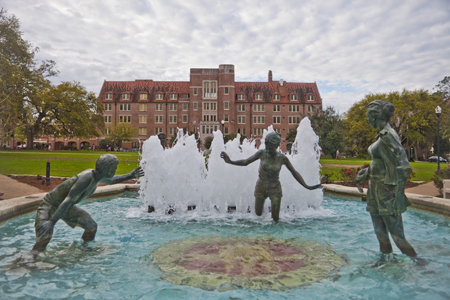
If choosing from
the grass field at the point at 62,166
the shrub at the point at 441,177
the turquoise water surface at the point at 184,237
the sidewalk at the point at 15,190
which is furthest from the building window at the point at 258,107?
the turquoise water surface at the point at 184,237

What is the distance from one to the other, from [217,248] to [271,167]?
2.06 m

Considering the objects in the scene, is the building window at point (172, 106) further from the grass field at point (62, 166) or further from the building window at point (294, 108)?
the grass field at point (62, 166)

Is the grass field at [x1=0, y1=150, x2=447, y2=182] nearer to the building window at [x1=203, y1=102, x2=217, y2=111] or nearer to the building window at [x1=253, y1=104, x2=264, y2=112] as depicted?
the building window at [x1=203, y1=102, x2=217, y2=111]

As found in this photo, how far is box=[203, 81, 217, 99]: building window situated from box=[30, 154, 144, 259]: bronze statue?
55.4 metres

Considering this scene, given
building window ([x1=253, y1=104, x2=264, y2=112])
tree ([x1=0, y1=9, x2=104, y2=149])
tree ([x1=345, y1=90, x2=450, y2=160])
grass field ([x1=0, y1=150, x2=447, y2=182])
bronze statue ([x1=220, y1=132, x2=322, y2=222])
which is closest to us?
bronze statue ([x1=220, y1=132, x2=322, y2=222])

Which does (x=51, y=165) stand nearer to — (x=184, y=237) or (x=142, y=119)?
(x=184, y=237)

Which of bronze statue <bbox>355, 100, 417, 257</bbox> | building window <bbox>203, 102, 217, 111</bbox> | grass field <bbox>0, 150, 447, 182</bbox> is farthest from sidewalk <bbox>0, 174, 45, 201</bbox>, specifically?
building window <bbox>203, 102, 217, 111</bbox>

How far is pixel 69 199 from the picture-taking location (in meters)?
3.97

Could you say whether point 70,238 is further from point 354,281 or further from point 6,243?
point 354,281

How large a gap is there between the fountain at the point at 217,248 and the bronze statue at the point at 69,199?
1.20 feet

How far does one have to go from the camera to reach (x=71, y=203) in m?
4.03

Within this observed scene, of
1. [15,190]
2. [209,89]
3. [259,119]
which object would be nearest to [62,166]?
[15,190]

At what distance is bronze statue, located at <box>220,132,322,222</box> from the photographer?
5922 millimetres

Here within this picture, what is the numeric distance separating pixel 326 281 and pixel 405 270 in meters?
1.04
